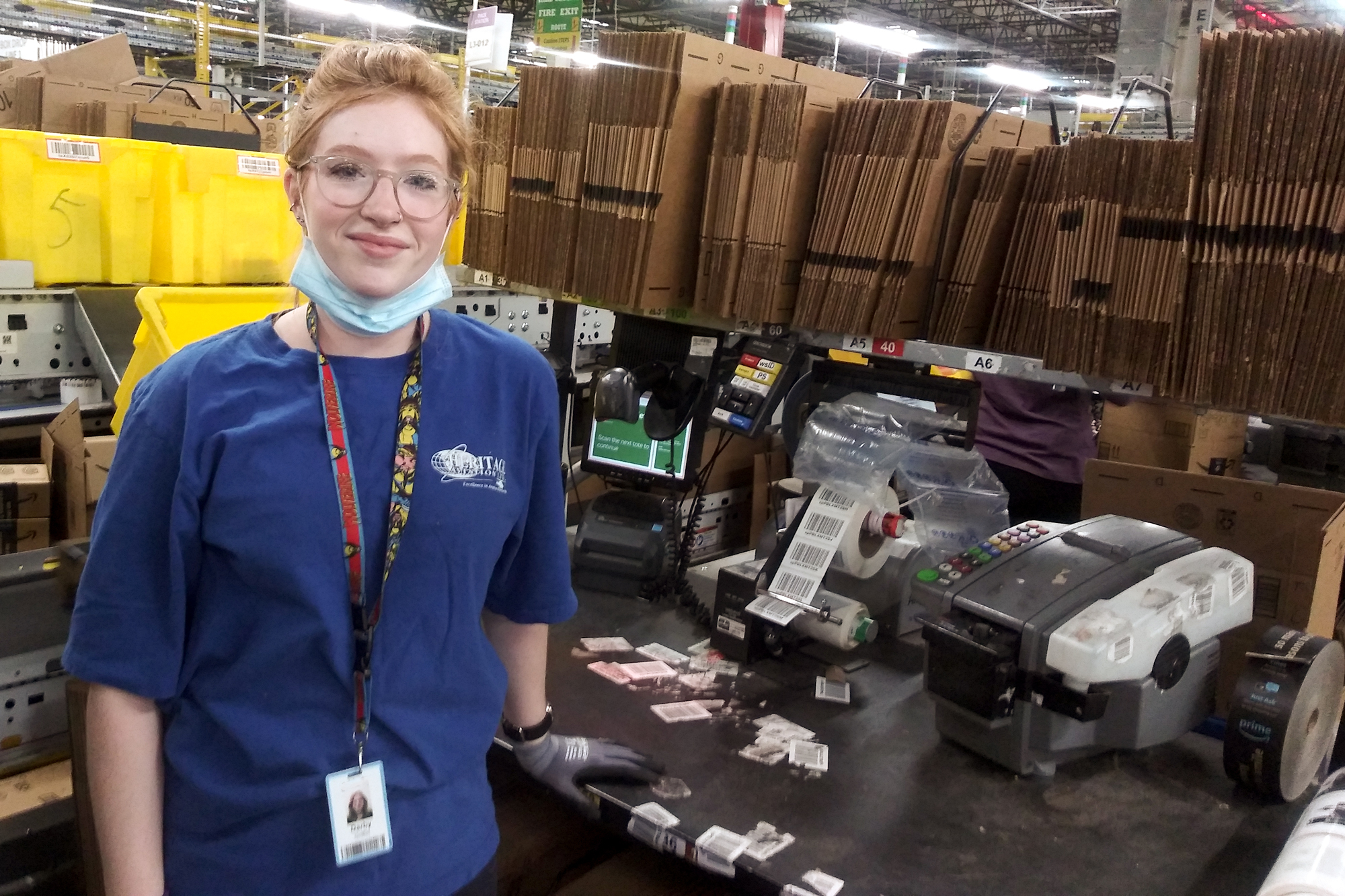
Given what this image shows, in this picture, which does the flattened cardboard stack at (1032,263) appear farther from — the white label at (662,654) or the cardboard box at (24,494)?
the cardboard box at (24,494)

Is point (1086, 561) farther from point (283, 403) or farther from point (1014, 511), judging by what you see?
point (1014, 511)

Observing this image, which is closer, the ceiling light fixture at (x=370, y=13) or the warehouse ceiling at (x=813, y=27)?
Result: the ceiling light fixture at (x=370, y=13)

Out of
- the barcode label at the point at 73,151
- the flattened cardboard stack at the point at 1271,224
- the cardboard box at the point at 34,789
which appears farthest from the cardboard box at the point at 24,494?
the flattened cardboard stack at the point at 1271,224

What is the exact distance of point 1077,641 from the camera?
1.30 m

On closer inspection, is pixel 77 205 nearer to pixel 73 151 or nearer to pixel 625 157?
pixel 73 151

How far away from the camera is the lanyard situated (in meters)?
0.98

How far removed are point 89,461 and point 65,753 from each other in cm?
54

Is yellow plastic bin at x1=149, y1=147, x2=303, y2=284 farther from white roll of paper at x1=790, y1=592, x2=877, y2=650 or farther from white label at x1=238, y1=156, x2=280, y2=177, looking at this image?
white roll of paper at x1=790, y1=592, x2=877, y2=650

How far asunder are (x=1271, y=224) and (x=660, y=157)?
3.10ft

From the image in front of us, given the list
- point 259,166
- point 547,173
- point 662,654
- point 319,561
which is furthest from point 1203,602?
point 259,166

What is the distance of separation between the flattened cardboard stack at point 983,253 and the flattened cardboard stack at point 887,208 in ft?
0.10

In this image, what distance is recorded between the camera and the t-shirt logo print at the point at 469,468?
1027 millimetres

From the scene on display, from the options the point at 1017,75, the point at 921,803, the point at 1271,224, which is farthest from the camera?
the point at 1017,75

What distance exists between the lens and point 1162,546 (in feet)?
4.98
